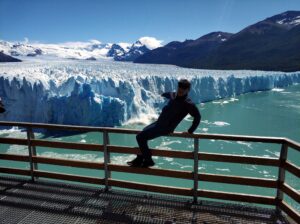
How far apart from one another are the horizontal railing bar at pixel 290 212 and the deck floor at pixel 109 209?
7 centimetres

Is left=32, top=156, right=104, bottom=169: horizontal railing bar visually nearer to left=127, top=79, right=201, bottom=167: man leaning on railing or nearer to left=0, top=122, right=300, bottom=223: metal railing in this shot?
left=0, top=122, right=300, bottom=223: metal railing

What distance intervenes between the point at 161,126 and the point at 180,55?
293ft

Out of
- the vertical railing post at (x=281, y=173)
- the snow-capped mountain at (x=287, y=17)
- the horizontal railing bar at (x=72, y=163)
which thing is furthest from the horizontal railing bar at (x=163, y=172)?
the snow-capped mountain at (x=287, y=17)

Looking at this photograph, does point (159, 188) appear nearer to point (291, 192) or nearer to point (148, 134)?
point (148, 134)

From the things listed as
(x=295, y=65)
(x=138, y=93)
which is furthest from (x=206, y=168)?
(x=295, y=65)

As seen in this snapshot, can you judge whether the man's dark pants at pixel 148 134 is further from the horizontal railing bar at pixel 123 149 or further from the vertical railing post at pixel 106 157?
the vertical railing post at pixel 106 157

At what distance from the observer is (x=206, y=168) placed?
9609 mm

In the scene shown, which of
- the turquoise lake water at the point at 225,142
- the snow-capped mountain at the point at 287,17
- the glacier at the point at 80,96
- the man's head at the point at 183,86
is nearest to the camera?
the man's head at the point at 183,86

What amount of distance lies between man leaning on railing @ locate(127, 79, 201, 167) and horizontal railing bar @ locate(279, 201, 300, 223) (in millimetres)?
983

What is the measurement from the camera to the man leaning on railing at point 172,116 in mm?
2695

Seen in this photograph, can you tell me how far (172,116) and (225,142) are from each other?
33.2 ft

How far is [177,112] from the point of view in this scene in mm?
2766

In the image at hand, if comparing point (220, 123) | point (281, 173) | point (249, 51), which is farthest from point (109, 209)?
point (249, 51)

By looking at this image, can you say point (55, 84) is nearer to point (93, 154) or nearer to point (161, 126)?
point (93, 154)
